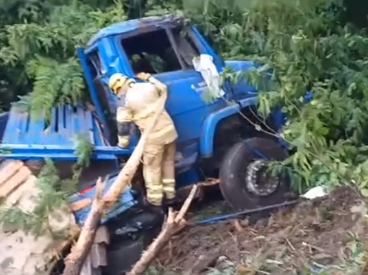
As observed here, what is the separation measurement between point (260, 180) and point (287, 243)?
1.50m

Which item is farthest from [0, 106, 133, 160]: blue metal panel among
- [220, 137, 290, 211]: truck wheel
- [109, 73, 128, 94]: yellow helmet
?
[220, 137, 290, 211]: truck wheel

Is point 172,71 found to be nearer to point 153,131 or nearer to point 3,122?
point 153,131

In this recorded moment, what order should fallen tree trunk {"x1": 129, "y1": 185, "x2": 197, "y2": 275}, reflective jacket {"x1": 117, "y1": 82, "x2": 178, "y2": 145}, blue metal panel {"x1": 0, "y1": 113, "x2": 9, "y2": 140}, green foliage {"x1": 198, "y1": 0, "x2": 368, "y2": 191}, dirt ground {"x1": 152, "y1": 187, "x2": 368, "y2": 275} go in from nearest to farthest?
1. dirt ground {"x1": 152, "y1": 187, "x2": 368, "y2": 275}
2. fallen tree trunk {"x1": 129, "y1": 185, "x2": 197, "y2": 275}
3. green foliage {"x1": 198, "y1": 0, "x2": 368, "y2": 191}
4. reflective jacket {"x1": 117, "y1": 82, "x2": 178, "y2": 145}
5. blue metal panel {"x1": 0, "y1": 113, "x2": 9, "y2": 140}

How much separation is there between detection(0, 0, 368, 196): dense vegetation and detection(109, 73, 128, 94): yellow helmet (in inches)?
26.8

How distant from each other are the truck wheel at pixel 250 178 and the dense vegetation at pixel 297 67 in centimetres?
36

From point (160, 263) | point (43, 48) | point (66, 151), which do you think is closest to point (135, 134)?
point (66, 151)

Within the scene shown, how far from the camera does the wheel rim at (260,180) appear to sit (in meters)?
7.27

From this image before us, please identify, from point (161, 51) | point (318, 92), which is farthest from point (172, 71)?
point (318, 92)

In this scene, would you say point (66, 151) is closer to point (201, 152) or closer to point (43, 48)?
point (201, 152)

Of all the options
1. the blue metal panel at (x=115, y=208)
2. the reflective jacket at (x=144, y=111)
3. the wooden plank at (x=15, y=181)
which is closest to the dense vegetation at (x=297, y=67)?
the reflective jacket at (x=144, y=111)

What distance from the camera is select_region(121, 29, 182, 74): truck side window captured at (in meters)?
7.22

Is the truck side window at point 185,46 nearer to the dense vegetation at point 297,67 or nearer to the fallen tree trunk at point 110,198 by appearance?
the dense vegetation at point 297,67

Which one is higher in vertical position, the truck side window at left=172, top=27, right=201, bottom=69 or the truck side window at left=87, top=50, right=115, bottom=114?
the truck side window at left=172, top=27, right=201, bottom=69

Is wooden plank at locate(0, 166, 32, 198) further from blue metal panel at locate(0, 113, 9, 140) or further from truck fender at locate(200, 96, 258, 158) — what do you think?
truck fender at locate(200, 96, 258, 158)
